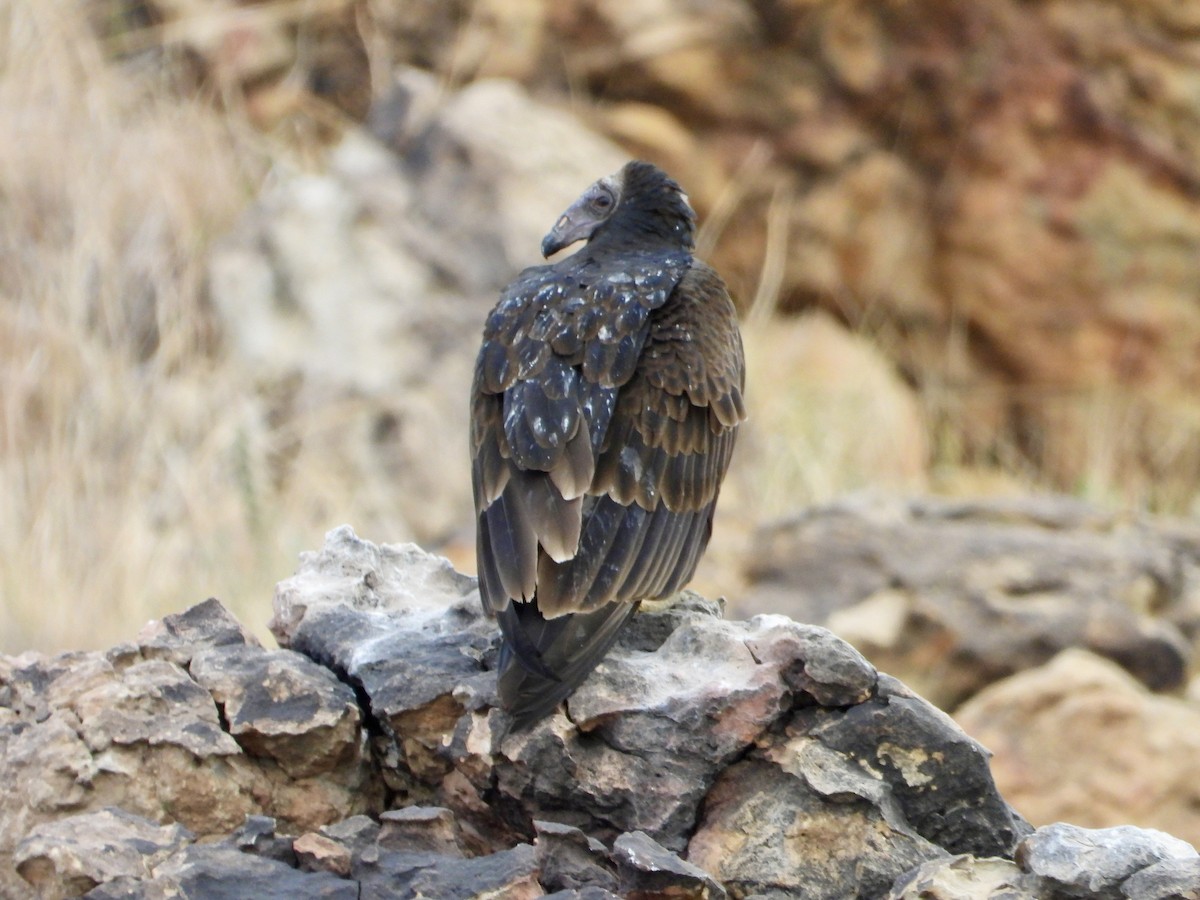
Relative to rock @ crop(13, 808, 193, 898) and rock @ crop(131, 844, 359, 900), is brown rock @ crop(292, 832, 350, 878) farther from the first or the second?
rock @ crop(13, 808, 193, 898)

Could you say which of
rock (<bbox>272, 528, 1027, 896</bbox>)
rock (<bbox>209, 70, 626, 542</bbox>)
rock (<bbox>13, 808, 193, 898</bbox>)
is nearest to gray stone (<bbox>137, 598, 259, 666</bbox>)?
rock (<bbox>272, 528, 1027, 896</bbox>)

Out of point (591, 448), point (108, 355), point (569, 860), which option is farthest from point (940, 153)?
point (569, 860)

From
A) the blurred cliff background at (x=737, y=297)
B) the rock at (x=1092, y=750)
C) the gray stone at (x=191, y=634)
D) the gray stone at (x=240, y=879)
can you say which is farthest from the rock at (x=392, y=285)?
the gray stone at (x=240, y=879)

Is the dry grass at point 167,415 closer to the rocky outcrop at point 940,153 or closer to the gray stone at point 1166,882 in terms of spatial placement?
the rocky outcrop at point 940,153

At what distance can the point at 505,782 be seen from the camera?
9.74 feet

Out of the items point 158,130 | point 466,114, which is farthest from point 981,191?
point 158,130

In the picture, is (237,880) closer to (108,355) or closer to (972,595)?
(972,595)

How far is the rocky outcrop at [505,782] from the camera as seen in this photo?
2588mm

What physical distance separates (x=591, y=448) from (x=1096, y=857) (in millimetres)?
1343

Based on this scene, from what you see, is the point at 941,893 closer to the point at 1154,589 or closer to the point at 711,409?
the point at 711,409

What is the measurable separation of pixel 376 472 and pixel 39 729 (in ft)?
16.3

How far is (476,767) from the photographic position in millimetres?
2998

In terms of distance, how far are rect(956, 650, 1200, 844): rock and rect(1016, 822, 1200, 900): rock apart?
3.38m

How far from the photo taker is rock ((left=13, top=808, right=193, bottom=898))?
2.53 m
